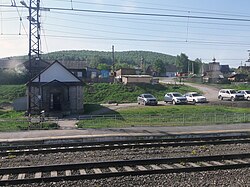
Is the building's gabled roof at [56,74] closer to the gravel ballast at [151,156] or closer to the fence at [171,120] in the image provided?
the fence at [171,120]

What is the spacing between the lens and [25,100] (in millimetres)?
41531

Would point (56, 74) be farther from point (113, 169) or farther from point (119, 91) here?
point (113, 169)

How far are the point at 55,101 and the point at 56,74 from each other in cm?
317

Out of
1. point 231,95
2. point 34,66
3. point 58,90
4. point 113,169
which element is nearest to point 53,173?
point 113,169

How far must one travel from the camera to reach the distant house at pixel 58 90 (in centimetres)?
3709

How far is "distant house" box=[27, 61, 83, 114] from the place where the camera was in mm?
37094

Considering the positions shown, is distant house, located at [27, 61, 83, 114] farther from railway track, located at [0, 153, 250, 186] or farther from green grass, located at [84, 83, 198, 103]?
railway track, located at [0, 153, 250, 186]

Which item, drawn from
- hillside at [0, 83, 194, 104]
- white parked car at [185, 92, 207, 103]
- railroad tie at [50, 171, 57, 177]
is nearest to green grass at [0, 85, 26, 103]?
hillside at [0, 83, 194, 104]

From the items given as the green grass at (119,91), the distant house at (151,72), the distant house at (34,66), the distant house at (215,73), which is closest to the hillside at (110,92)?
the green grass at (119,91)

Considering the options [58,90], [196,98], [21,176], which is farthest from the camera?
[196,98]

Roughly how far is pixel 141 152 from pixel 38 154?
14.4ft

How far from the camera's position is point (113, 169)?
35.5ft

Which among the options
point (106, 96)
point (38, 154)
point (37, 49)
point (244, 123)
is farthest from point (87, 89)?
point (38, 154)

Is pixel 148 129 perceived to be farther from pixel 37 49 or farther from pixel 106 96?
pixel 106 96
